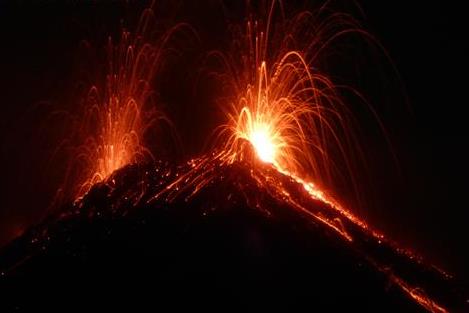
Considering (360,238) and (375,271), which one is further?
(360,238)

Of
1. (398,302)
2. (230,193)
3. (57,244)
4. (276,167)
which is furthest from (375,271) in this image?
(57,244)

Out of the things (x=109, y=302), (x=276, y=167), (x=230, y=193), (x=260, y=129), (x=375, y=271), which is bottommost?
(x=109, y=302)

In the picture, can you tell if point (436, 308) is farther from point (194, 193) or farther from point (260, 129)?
point (260, 129)

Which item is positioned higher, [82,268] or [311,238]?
[311,238]

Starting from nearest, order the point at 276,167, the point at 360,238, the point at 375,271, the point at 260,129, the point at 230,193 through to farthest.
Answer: the point at 375,271, the point at 230,193, the point at 360,238, the point at 276,167, the point at 260,129

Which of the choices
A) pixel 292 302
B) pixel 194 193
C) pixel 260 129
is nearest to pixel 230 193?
pixel 194 193

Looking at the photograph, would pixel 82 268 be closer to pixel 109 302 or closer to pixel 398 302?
pixel 109 302

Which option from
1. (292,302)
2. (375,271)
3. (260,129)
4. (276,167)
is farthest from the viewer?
(260,129)
